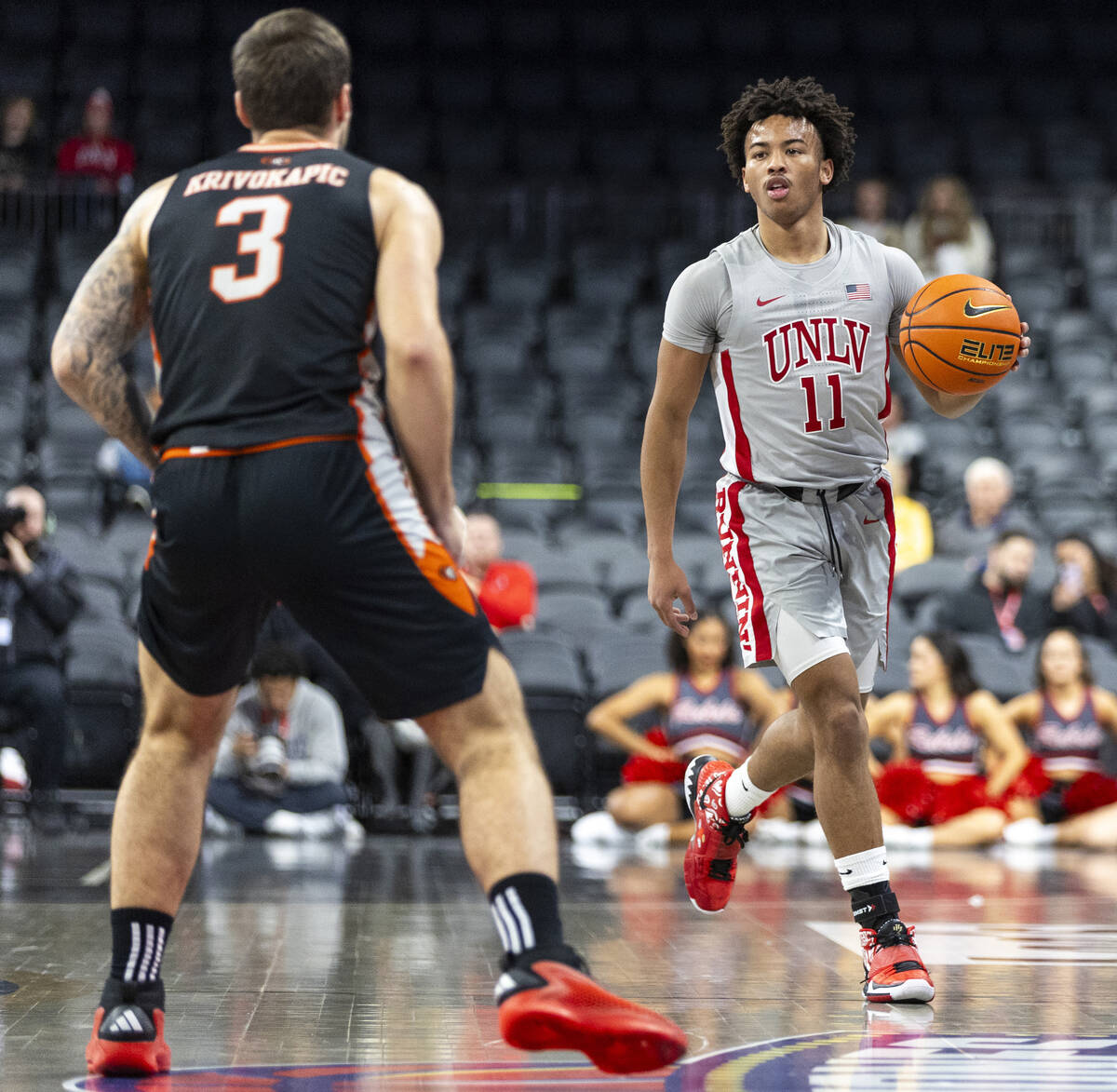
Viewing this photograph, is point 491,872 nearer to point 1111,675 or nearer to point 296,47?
point 296,47

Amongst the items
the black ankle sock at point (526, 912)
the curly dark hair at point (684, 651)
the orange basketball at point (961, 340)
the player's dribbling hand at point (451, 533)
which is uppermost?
the orange basketball at point (961, 340)

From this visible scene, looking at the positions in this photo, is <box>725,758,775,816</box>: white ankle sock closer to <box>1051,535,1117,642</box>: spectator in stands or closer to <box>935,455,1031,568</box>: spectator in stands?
<box>1051,535,1117,642</box>: spectator in stands

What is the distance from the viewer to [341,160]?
9.44 feet

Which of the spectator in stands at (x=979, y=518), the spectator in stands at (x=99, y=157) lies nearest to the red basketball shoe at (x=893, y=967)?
the spectator in stands at (x=979, y=518)

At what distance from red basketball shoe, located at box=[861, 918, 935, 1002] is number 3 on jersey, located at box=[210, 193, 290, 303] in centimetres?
214

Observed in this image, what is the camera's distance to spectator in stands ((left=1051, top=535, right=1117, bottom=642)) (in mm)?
9406

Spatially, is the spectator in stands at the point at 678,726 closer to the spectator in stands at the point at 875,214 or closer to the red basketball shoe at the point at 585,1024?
the spectator in stands at the point at 875,214

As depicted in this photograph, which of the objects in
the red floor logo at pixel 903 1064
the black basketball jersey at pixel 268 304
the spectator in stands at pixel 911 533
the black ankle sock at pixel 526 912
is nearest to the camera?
the black ankle sock at pixel 526 912

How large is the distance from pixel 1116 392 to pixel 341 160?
10806 millimetres

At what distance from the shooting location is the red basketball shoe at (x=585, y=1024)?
2.46 meters

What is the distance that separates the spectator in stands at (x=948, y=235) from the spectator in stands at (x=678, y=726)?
17.2 ft

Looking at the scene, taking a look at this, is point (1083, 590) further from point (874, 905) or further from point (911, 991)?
point (911, 991)

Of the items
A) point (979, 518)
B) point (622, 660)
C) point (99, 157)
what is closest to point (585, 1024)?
point (622, 660)

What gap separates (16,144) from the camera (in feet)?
45.3
